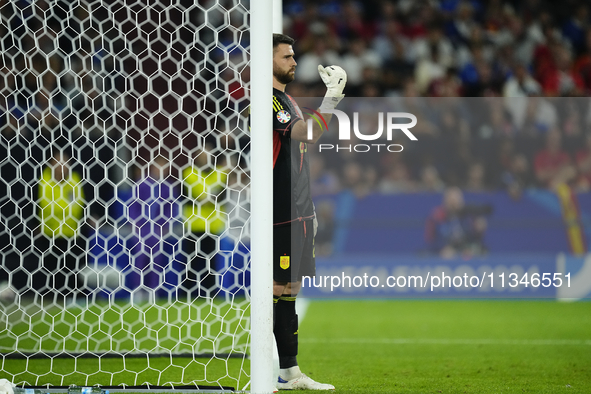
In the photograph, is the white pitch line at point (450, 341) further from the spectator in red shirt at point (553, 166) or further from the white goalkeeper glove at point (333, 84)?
the spectator in red shirt at point (553, 166)

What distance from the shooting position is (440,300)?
6629 mm

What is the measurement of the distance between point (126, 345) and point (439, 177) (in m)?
4.17

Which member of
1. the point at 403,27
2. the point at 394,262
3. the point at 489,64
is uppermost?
the point at 403,27

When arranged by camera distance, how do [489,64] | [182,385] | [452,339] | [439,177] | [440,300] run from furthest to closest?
[489,64], [439,177], [440,300], [452,339], [182,385]

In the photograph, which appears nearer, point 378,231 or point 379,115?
point 378,231

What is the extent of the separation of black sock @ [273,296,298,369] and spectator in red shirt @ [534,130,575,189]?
4910mm

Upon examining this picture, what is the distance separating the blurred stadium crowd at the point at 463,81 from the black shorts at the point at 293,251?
4059mm

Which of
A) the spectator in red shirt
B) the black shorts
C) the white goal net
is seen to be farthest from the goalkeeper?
the spectator in red shirt

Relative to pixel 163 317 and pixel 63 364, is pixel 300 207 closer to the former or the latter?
pixel 63 364

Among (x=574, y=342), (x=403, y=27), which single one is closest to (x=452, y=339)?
(x=574, y=342)

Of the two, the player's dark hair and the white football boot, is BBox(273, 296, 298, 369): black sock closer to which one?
the white football boot

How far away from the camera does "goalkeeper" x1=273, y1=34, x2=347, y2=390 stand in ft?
9.97

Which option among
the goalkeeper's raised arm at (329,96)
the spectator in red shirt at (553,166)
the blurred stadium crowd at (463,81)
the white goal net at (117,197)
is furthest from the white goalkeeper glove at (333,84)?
the spectator in red shirt at (553,166)

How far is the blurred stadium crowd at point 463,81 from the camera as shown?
23.7ft
